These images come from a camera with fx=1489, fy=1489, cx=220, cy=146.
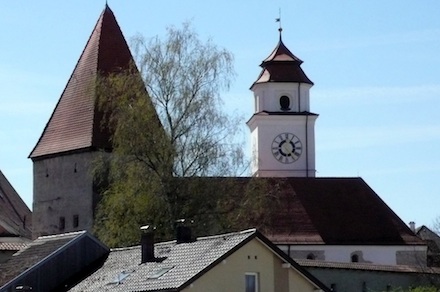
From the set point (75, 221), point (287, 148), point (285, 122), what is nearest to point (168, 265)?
point (75, 221)

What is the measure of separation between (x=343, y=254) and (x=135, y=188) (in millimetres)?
21430

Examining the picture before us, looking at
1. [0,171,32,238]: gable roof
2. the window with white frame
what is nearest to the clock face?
[0,171,32,238]: gable roof

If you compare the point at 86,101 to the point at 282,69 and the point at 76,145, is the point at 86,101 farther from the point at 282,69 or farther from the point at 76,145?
the point at 282,69

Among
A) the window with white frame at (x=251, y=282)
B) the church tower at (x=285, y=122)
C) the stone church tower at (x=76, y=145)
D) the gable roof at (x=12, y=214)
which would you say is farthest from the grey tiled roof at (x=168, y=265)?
the church tower at (x=285, y=122)

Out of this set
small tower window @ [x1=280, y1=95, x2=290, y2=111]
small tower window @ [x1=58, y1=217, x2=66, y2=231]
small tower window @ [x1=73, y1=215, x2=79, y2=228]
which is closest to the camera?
small tower window @ [x1=73, y1=215, x2=79, y2=228]

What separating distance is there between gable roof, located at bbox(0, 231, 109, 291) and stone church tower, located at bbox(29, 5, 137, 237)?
1707cm

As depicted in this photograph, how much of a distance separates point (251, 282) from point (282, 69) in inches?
1876

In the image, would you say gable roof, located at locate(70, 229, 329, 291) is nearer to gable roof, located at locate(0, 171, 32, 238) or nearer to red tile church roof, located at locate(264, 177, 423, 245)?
red tile church roof, located at locate(264, 177, 423, 245)

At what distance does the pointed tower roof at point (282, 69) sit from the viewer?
87.0 m

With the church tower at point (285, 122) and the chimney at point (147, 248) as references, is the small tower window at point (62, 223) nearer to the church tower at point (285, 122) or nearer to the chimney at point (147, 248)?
the church tower at point (285, 122)

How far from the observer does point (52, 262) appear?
1806 inches

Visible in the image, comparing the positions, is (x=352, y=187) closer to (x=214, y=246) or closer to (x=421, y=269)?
(x=421, y=269)

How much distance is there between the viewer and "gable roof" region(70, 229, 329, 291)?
3906 cm

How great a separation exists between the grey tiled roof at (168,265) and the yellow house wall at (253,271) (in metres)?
0.35
